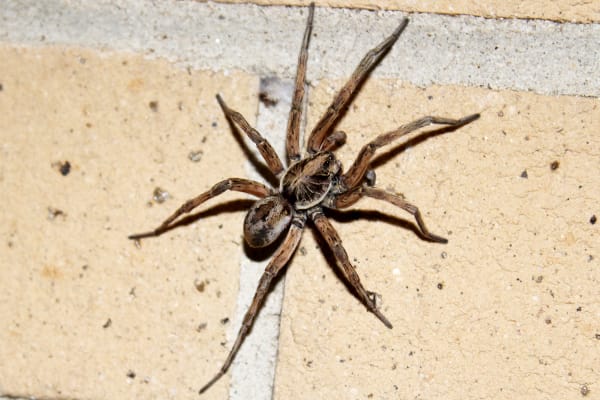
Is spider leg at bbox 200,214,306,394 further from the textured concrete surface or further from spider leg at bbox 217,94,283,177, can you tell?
spider leg at bbox 217,94,283,177

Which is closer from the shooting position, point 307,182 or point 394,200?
point 394,200

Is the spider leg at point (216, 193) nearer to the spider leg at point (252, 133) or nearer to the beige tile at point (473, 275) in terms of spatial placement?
the spider leg at point (252, 133)

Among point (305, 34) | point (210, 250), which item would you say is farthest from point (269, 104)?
point (210, 250)

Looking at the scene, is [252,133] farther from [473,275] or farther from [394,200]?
[473,275]

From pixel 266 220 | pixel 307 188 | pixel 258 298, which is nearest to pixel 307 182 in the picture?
pixel 307 188

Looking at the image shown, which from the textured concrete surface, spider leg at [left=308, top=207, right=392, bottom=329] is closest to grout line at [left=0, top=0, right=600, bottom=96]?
the textured concrete surface

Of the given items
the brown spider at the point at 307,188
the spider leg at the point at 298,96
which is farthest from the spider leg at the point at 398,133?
the spider leg at the point at 298,96

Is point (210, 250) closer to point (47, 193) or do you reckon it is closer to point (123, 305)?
point (123, 305)
